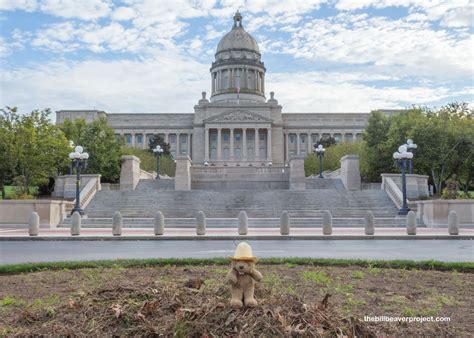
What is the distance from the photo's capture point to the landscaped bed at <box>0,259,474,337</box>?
4.29m

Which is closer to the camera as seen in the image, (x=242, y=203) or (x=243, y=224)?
(x=243, y=224)

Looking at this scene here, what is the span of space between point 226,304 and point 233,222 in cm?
2156

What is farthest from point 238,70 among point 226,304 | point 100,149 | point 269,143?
point 226,304

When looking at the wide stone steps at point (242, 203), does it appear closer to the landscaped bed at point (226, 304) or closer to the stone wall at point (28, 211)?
the stone wall at point (28, 211)

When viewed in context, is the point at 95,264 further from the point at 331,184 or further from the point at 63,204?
the point at 331,184

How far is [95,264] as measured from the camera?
995cm

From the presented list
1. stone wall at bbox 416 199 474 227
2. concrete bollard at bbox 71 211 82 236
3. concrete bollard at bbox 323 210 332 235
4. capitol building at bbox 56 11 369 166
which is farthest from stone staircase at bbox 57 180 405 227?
capitol building at bbox 56 11 369 166

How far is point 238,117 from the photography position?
107 m

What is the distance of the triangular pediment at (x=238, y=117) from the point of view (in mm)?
106500

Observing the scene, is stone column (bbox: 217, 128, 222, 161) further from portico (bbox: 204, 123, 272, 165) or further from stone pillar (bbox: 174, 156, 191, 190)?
stone pillar (bbox: 174, 156, 191, 190)

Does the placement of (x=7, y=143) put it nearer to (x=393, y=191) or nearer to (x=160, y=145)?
(x=393, y=191)

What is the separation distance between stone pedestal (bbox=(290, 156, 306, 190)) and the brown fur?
36.6 m

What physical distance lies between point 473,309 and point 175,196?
28.9 m

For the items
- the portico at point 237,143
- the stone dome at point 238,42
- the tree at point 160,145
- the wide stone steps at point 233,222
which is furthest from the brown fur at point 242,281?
the stone dome at point 238,42
